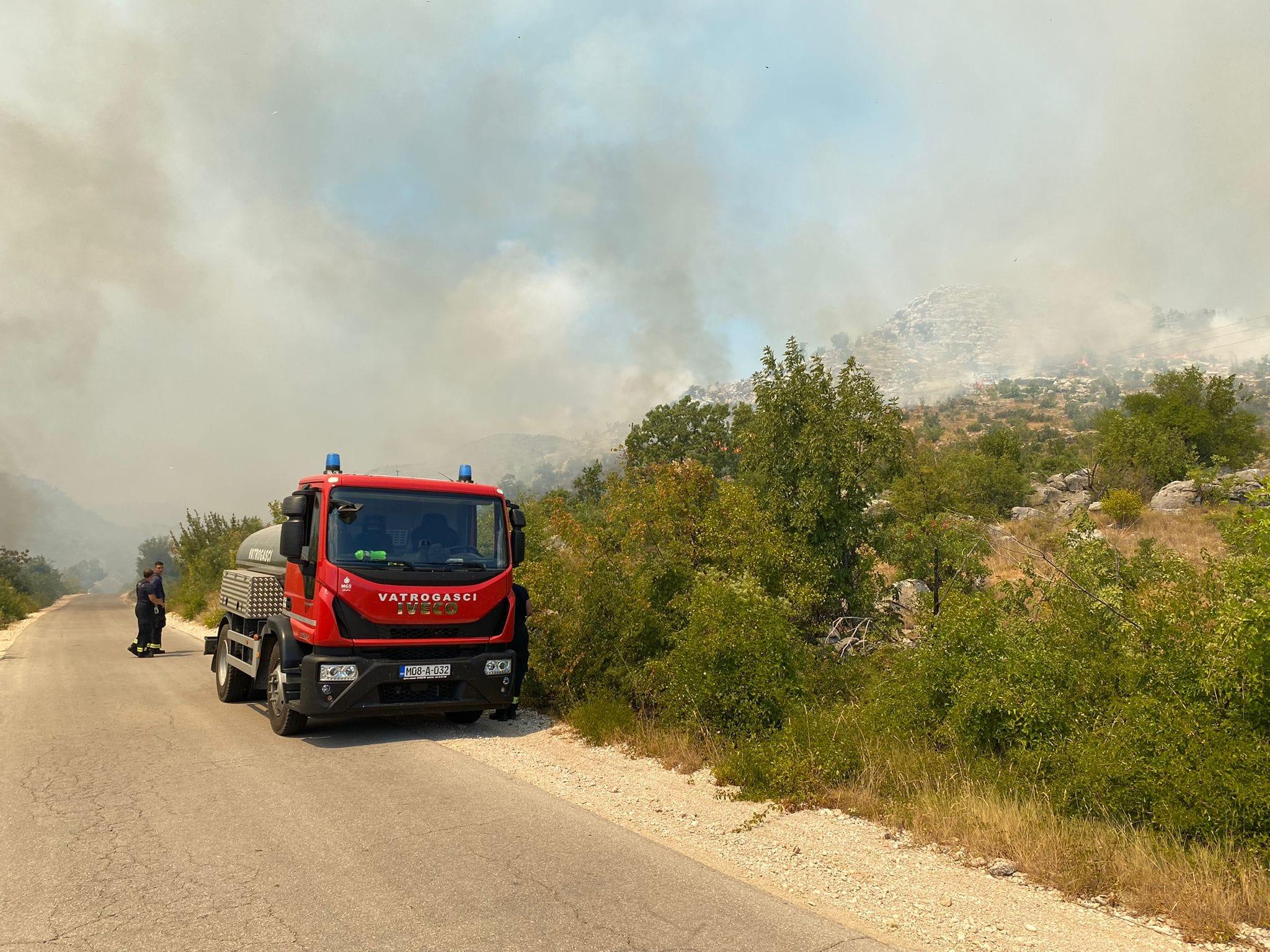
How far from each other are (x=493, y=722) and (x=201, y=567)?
91.9 ft

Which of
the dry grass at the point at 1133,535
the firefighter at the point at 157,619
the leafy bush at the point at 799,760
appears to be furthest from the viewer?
the dry grass at the point at 1133,535

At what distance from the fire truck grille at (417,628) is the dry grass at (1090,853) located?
14.1 ft

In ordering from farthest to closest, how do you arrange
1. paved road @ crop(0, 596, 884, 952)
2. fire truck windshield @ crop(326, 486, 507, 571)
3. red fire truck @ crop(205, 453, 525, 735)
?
fire truck windshield @ crop(326, 486, 507, 571)
red fire truck @ crop(205, 453, 525, 735)
paved road @ crop(0, 596, 884, 952)

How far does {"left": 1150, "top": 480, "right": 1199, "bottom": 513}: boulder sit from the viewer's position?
3102cm

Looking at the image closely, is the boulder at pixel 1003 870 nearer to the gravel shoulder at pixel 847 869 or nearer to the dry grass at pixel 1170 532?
the gravel shoulder at pixel 847 869

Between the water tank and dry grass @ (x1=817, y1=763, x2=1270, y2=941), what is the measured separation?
759cm

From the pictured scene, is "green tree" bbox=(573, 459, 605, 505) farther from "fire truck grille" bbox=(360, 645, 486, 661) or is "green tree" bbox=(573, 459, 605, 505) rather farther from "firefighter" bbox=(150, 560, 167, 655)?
"fire truck grille" bbox=(360, 645, 486, 661)

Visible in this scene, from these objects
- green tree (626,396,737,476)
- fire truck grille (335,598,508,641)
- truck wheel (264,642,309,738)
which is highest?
green tree (626,396,737,476)

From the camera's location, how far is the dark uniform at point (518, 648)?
30.6 ft

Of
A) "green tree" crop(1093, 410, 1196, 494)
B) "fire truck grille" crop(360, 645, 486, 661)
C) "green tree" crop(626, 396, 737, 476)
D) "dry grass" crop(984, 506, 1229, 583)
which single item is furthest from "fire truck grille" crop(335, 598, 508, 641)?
"green tree" crop(626, 396, 737, 476)

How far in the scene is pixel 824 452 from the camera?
12.1m

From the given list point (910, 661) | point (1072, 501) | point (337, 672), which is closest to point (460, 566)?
point (337, 672)

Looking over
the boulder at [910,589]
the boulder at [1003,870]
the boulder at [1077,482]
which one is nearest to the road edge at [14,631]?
the boulder at [910,589]

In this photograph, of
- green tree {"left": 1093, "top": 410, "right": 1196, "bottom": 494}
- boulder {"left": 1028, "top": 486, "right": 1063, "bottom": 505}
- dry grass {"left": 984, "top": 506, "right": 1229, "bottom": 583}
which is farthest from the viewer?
boulder {"left": 1028, "top": 486, "right": 1063, "bottom": 505}
